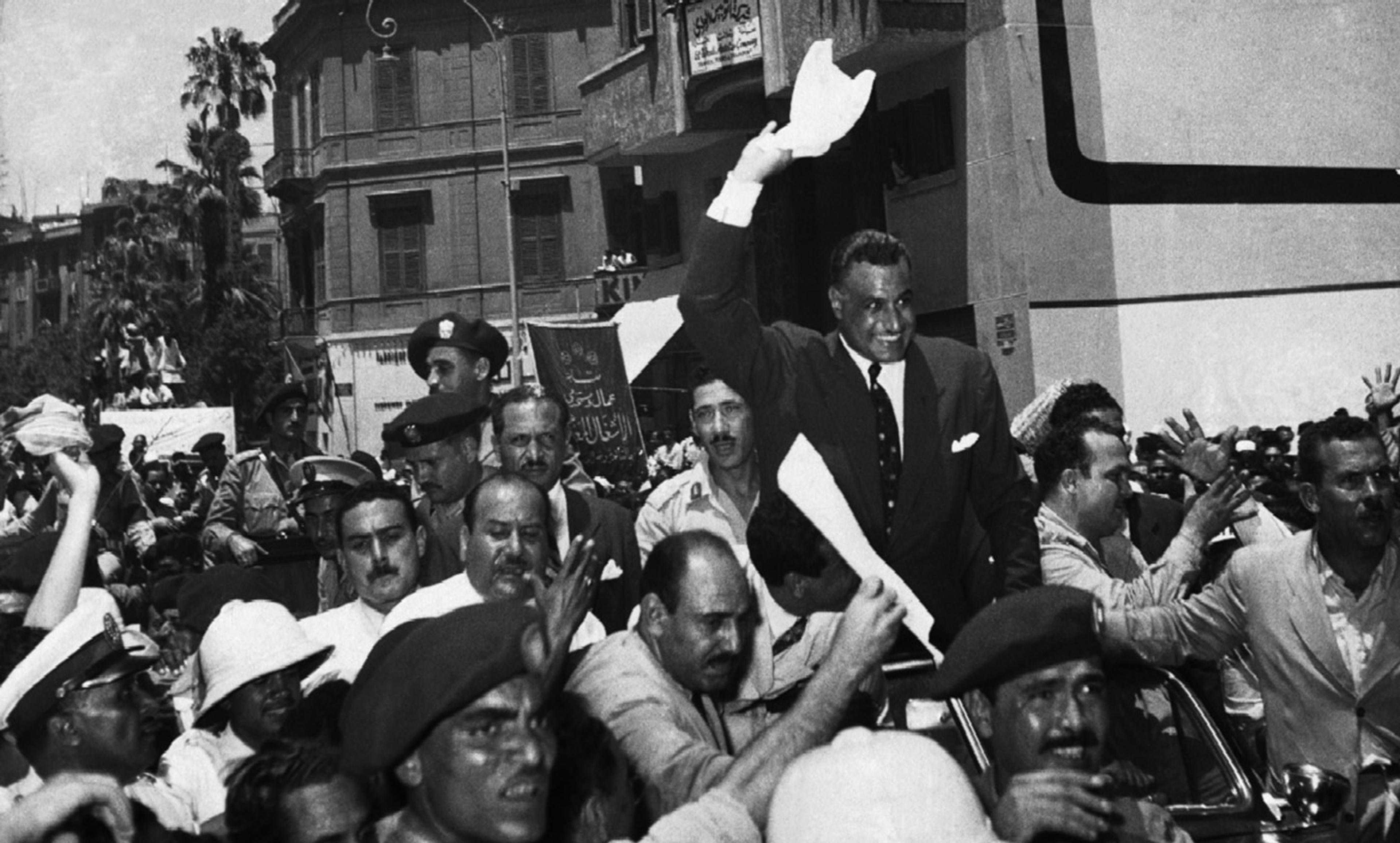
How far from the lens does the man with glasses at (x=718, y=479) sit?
6.89 meters

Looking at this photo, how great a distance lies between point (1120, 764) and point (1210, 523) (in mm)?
1849

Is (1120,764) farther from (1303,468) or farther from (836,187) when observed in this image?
(836,187)

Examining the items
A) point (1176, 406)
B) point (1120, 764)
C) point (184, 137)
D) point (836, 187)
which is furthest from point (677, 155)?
point (184, 137)

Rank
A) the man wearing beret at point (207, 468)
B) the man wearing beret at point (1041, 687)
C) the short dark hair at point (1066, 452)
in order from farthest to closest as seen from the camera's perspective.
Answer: the man wearing beret at point (207, 468)
the short dark hair at point (1066, 452)
the man wearing beret at point (1041, 687)

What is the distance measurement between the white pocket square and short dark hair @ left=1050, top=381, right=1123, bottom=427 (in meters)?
1.03

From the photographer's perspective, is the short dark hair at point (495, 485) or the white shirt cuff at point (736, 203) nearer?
the white shirt cuff at point (736, 203)

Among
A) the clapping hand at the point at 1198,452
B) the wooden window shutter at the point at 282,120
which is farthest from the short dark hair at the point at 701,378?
the wooden window shutter at the point at 282,120

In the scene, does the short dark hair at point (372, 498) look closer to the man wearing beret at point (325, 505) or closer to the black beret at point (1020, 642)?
the man wearing beret at point (325, 505)

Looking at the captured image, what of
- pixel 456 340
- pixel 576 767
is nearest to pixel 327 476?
pixel 456 340

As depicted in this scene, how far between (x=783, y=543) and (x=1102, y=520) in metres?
1.75

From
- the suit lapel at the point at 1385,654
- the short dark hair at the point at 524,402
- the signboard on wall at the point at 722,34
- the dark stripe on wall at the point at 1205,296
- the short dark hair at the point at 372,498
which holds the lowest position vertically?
the suit lapel at the point at 1385,654

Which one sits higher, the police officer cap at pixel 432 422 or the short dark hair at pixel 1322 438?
the police officer cap at pixel 432 422

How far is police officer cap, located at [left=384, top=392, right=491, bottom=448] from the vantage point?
22.2 feet

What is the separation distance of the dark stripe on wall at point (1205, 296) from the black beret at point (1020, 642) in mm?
16219
